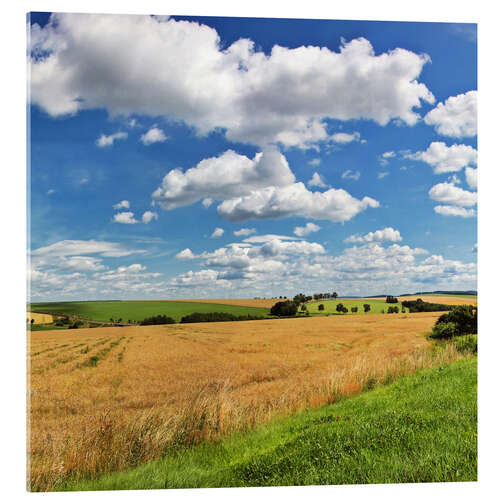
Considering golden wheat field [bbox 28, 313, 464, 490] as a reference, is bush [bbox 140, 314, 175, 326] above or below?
above

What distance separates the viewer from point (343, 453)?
15.8ft

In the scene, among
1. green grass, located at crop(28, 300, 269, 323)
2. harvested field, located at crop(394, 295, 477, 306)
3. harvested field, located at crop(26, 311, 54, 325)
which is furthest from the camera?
harvested field, located at crop(394, 295, 477, 306)

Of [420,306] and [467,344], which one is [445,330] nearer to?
[467,344]

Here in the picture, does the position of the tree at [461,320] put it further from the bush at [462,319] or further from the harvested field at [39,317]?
the harvested field at [39,317]

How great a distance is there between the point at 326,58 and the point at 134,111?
3.10 m

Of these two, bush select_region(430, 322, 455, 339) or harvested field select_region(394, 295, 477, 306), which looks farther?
bush select_region(430, 322, 455, 339)

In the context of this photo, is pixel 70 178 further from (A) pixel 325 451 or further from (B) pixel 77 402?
(A) pixel 325 451

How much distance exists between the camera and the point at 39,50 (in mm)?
5602

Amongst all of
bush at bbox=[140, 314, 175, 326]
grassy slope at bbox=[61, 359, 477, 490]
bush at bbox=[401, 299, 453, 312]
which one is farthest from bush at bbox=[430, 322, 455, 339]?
bush at bbox=[140, 314, 175, 326]

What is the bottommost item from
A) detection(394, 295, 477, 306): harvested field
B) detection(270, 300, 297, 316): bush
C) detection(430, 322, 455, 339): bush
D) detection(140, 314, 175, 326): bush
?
detection(430, 322, 455, 339): bush

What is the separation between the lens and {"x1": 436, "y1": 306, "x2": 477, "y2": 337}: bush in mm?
7180

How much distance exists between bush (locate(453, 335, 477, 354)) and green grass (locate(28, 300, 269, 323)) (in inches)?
141

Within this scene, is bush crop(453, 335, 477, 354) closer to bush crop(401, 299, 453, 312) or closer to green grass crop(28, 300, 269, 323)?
bush crop(401, 299, 453, 312)

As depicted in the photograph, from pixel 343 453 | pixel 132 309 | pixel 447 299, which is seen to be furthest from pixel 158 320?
pixel 447 299
